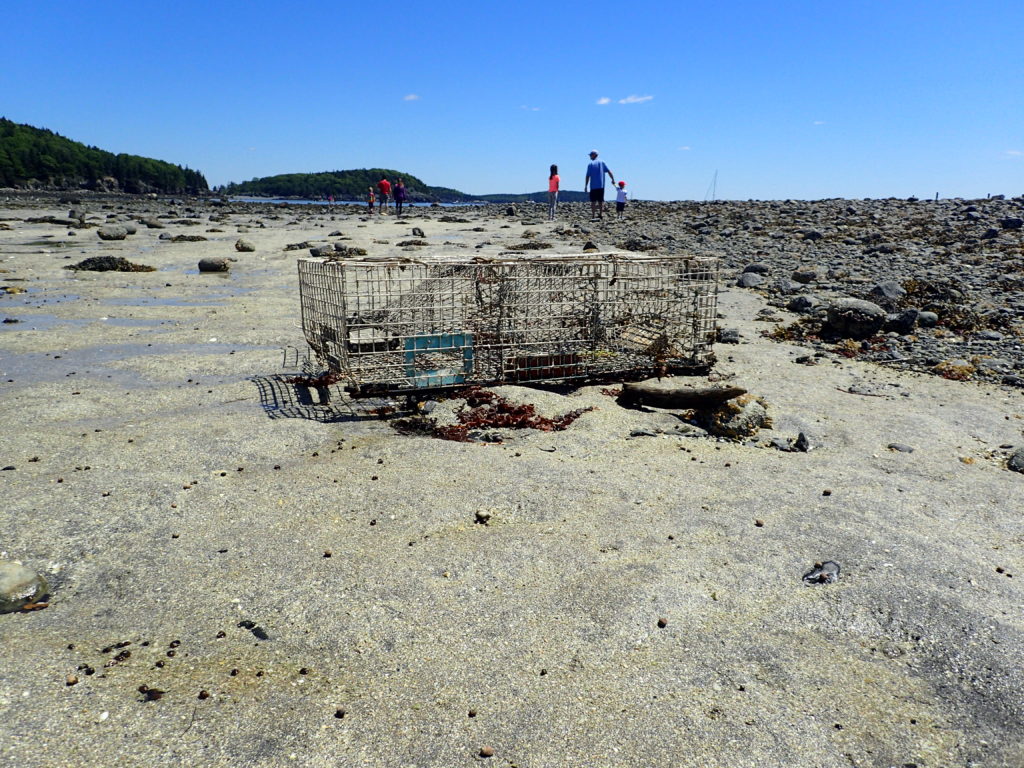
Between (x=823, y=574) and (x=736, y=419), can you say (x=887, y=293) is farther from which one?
(x=823, y=574)

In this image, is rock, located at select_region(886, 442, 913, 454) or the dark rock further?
the dark rock

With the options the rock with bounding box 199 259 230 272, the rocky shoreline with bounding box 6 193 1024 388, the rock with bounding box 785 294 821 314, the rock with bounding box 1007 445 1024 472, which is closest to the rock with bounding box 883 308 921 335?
the rocky shoreline with bounding box 6 193 1024 388

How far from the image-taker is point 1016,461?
5770 mm

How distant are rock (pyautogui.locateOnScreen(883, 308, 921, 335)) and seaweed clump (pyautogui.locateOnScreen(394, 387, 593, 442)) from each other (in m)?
6.09

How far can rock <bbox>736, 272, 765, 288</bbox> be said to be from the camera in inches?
578

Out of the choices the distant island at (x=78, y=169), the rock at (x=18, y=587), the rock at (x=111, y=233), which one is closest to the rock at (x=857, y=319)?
the rock at (x=18, y=587)

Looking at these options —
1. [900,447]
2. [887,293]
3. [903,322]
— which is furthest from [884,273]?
[900,447]

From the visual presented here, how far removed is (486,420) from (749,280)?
10.2 m

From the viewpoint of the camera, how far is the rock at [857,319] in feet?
33.3

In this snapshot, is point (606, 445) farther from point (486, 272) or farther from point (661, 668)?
point (661, 668)

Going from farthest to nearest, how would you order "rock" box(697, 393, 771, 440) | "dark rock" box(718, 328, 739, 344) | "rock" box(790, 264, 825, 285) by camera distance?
"rock" box(790, 264, 825, 285)
"dark rock" box(718, 328, 739, 344)
"rock" box(697, 393, 771, 440)

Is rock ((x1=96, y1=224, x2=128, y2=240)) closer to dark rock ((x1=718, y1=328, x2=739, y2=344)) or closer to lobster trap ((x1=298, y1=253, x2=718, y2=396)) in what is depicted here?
lobster trap ((x1=298, y1=253, x2=718, y2=396))

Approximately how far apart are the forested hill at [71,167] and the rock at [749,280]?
98062 millimetres

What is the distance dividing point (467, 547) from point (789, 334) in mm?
7716
